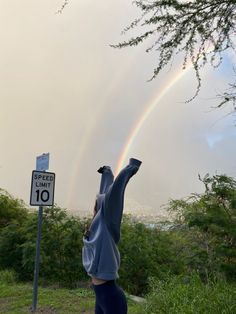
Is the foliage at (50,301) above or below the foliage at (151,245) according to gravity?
below

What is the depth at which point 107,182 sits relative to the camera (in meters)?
4.40

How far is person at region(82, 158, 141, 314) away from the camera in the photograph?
3.90 metres

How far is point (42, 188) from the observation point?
24.5 ft

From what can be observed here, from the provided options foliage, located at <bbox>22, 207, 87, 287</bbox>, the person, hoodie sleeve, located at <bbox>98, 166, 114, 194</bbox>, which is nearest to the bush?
foliage, located at <bbox>22, 207, 87, 287</bbox>

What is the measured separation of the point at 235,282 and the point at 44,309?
3249 millimetres

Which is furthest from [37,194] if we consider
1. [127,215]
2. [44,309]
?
[127,215]

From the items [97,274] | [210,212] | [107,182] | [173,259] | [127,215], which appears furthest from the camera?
[127,215]

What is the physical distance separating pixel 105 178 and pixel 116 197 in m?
0.51

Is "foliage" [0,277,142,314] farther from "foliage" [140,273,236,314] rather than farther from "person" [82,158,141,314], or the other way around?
"person" [82,158,141,314]

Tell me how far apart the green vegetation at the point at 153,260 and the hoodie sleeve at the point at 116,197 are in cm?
205

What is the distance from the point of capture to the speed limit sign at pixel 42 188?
24.1 ft

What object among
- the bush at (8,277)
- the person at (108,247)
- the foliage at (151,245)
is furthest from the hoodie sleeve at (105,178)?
the bush at (8,277)

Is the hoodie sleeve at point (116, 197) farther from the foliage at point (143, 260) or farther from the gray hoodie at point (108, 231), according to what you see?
the foliage at point (143, 260)

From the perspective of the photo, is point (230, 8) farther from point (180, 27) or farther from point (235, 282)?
point (235, 282)
